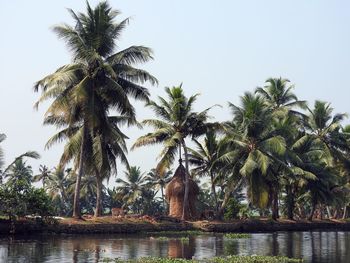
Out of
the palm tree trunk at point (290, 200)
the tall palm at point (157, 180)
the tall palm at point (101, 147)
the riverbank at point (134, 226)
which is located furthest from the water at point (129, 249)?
the tall palm at point (157, 180)

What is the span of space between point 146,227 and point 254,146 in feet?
37.2

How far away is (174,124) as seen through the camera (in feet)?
130

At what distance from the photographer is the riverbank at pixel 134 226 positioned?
28672 mm

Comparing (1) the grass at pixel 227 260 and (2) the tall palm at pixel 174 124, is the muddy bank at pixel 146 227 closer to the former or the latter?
(2) the tall palm at pixel 174 124

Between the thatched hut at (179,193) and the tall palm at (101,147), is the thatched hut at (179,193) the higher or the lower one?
the lower one

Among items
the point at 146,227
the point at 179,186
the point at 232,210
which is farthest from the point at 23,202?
the point at 232,210

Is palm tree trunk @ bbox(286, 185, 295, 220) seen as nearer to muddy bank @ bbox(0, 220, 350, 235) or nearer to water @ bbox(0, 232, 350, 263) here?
muddy bank @ bbox(0, 220, 350, 235)

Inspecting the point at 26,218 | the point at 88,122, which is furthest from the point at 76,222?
the point at 88,122

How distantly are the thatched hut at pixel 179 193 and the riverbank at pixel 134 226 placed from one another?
3572 millimetres

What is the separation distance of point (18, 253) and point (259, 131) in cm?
2406

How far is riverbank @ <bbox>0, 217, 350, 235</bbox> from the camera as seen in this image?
28.7 metres

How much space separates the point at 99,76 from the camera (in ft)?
106

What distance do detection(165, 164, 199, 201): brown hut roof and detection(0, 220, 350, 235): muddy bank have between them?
405 centimetres

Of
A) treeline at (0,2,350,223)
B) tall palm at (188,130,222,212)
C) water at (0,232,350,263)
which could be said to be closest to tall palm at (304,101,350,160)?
treeline at (0,2,350,223)
